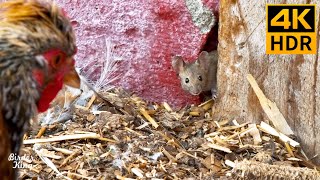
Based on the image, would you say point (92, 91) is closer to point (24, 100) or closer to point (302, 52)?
point (302, 52)

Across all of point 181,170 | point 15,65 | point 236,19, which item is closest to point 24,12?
point 15,65

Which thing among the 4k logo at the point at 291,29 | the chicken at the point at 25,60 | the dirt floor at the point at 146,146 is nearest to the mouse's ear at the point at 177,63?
the dirt floor at the point at 146,146

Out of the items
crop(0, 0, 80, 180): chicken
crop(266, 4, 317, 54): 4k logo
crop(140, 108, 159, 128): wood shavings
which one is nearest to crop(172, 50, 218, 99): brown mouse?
crop(140, 108, 159, 128): wood shavings

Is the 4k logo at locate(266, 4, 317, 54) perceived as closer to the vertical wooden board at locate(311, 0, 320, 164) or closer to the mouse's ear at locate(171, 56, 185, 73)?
the vertical wooden board at locate(311, 0, 320, 164)

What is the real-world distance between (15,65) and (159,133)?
5.79ft

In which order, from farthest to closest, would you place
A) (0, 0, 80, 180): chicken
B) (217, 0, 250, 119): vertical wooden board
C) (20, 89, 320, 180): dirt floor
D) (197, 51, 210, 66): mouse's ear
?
(197, 51, 210, 66): mouse's ear, (217, 0, 250, 119): vertical wooden board, (20, 89, 320, 180): dirt floor, (0, 0, 80, 180): chicken

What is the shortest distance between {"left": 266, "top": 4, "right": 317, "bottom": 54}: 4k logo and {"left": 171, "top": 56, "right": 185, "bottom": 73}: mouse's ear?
59cm

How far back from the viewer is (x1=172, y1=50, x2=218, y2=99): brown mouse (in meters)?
3.82

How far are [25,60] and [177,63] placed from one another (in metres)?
2.06

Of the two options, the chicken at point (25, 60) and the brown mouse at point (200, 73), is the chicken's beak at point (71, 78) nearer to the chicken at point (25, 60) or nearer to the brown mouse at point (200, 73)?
the chicken at point (25, 60)

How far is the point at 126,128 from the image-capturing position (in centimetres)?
357

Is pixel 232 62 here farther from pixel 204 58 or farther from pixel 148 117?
pixel 148 117

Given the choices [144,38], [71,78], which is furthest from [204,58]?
[71,78]

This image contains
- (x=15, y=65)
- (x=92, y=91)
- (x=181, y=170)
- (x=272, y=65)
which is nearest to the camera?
(x=15, y=65)
